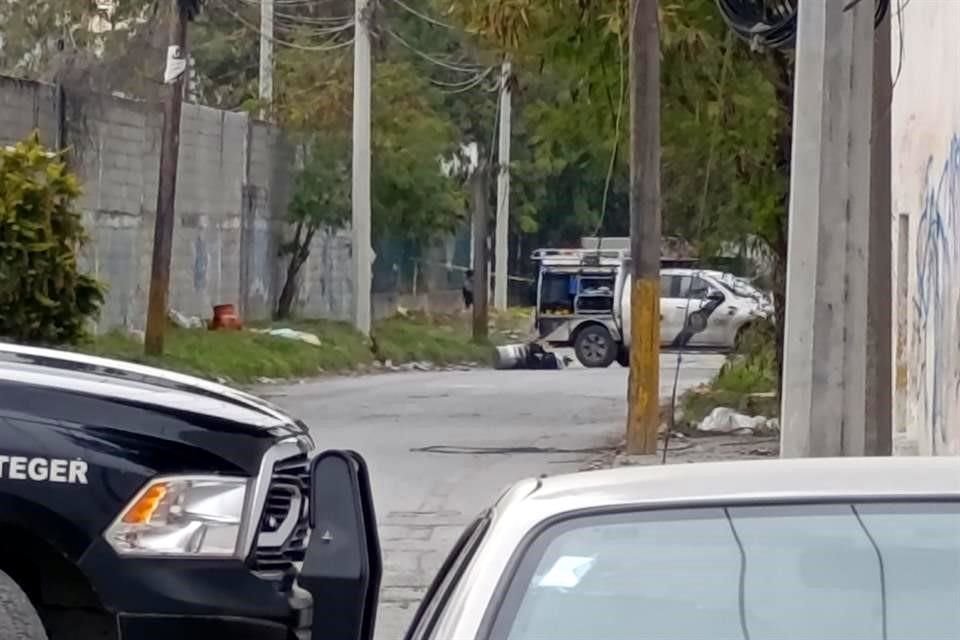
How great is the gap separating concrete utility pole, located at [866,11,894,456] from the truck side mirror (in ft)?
16.5

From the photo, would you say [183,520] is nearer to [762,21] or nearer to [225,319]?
[762,21]

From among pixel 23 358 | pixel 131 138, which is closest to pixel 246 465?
pixel 23 358

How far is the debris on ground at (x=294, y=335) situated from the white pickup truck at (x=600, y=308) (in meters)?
5.73

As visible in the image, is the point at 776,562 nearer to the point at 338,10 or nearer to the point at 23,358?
the point at 23,358

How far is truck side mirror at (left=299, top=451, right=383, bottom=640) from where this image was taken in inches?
167

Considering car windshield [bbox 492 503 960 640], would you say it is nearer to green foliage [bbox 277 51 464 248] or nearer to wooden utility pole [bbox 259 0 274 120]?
wooden utility pole [bbox 259 0 274 120]

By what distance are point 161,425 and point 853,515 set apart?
266cm

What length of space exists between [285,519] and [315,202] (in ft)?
103

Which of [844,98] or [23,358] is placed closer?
[23,358]

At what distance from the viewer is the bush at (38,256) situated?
57.7ft

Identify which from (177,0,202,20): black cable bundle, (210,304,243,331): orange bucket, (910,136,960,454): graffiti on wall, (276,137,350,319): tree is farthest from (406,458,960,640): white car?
(276,137,350,319): tree

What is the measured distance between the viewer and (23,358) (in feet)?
19.9

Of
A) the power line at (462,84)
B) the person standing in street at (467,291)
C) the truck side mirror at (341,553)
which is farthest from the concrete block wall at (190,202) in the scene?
the truck side mirror at (341,553)

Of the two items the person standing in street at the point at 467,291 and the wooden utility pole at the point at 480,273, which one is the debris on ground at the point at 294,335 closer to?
the wooden utility pole at the point at 480,273
